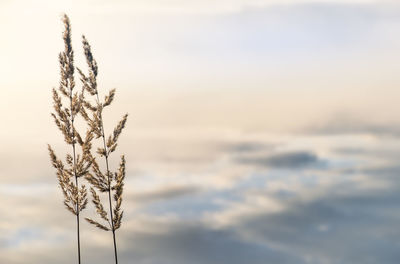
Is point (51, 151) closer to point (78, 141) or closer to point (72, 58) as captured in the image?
point (78, 141)

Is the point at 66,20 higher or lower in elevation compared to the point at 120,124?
higher

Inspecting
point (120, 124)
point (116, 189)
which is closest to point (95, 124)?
point (120, 124)

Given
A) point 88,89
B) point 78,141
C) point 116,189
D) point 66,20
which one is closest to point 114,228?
point 116,189

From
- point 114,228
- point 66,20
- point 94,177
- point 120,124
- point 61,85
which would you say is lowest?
point 114,228

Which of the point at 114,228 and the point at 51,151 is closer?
the point at 114,228

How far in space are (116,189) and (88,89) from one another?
289cm

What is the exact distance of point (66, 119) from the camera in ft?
59.4

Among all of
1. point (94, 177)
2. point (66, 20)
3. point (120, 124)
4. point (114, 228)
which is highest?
point (66, 20)

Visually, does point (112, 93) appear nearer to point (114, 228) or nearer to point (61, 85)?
point (61, 85)

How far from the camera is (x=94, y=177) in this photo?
17562mm

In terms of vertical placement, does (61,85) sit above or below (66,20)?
below

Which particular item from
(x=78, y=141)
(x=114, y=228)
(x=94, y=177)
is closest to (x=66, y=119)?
(x=78, y=141)

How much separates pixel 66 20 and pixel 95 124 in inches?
132

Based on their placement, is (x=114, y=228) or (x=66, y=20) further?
(x=66, y=20)
